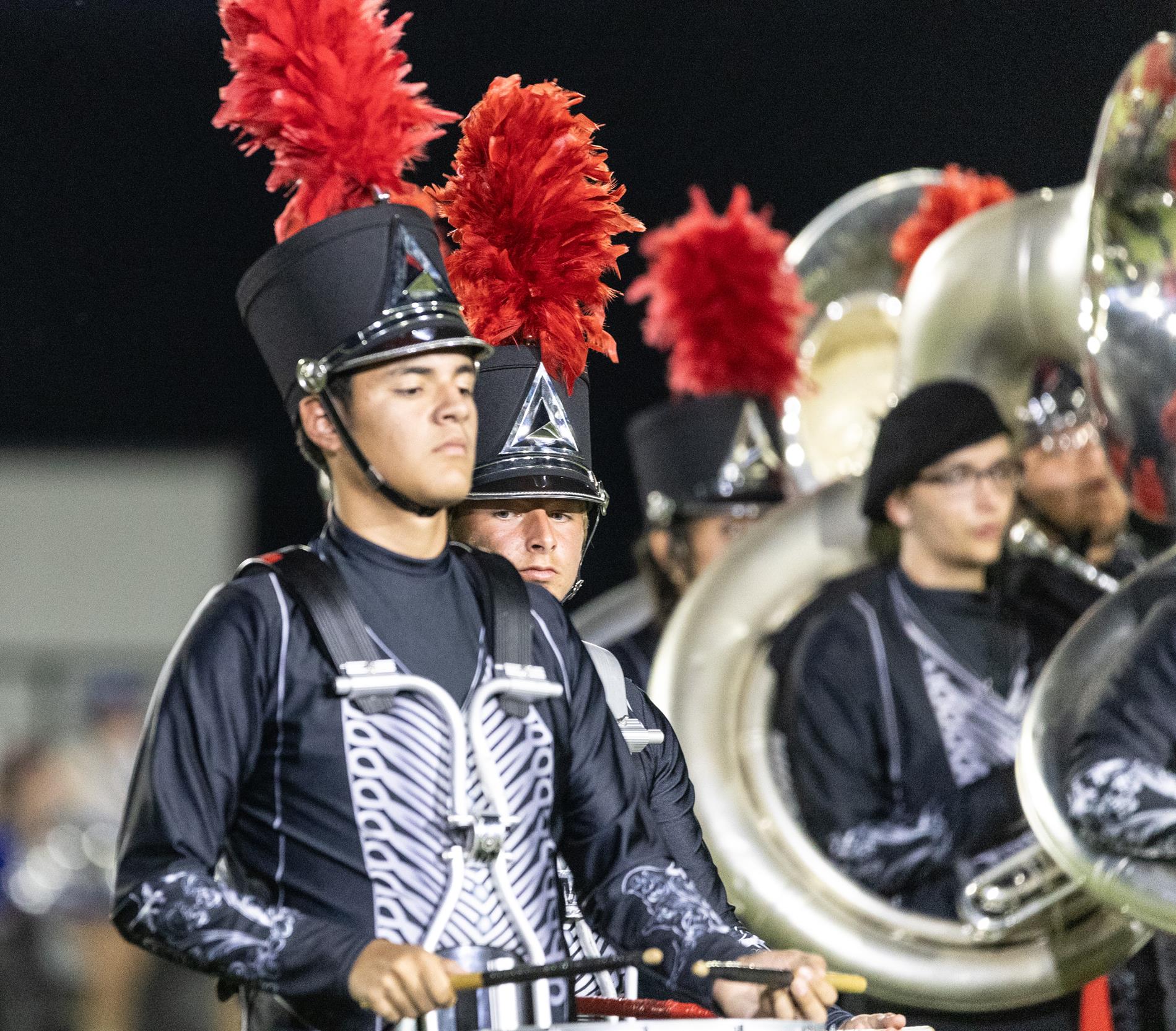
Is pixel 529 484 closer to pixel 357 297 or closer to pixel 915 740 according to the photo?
pixel 357 297

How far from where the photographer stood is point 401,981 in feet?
5.85

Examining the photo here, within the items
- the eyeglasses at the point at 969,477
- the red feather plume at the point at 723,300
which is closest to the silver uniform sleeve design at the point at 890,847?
the eyeglasses at the point at 969,477

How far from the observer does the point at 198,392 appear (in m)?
7.84

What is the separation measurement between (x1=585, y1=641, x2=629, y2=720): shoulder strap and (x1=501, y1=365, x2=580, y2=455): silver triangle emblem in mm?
284

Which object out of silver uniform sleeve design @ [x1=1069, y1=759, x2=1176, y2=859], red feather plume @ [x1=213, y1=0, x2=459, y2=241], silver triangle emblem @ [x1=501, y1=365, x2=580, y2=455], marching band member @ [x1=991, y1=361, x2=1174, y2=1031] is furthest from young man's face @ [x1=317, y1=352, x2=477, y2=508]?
marching band member @ [x1=991, y1=361, x2=1174, y2=1031]

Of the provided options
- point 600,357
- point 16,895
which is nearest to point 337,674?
point 16,895

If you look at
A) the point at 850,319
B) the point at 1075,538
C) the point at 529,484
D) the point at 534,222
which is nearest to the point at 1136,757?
the point at 1075,538

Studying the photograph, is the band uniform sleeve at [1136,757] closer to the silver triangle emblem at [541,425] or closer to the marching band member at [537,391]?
the marching band member at [537,391]

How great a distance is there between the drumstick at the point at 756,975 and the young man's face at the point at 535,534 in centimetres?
90

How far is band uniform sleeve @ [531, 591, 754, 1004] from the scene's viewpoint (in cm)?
206

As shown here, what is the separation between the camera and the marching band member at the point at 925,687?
170 inches

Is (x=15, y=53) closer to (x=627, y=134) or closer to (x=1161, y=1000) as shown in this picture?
(x=627, y=134)

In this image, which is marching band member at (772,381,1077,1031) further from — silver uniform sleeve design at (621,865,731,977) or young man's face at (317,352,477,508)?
young man's face at (317,352,477,508)

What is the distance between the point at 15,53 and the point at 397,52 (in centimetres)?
501
